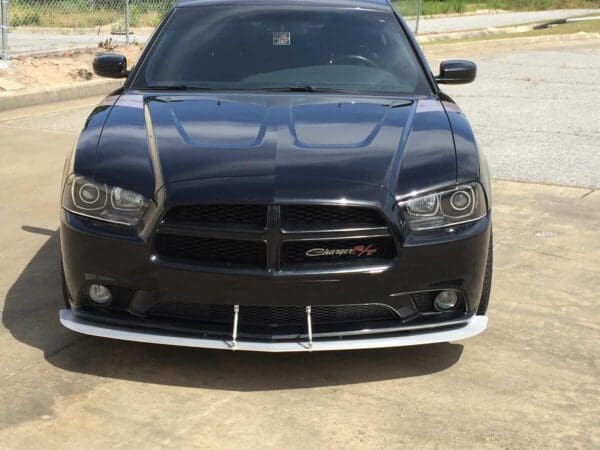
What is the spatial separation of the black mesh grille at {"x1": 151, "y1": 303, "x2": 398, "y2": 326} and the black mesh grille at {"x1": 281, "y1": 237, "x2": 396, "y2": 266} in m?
0.20

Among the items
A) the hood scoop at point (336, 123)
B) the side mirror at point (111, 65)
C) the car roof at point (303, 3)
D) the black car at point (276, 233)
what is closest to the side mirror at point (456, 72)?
the car roof at point (303, 3)

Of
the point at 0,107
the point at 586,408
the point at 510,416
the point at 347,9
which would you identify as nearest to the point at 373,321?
the point at 510,416

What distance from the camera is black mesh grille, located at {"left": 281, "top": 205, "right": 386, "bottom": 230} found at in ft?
12.3

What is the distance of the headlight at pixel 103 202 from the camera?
3.85 metres

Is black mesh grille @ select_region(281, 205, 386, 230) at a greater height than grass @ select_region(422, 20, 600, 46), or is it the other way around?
black mesh grille @ select_region(281, 205, 386, 230)

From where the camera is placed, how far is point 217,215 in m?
3.78

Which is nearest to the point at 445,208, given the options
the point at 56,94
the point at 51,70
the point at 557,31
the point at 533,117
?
the point at 533,117

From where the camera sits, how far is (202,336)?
3867mm

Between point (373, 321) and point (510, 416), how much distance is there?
670 millimetres

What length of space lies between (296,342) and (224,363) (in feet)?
1.62

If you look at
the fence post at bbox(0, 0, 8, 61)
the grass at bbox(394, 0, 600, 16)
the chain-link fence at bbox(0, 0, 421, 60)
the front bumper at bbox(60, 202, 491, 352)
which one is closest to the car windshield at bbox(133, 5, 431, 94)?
the front bumper at bbox(60, 202, 491, 352)

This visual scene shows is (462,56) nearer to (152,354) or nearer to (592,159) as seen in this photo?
(592,159)

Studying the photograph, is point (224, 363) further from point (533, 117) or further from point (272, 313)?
point (533, 117)

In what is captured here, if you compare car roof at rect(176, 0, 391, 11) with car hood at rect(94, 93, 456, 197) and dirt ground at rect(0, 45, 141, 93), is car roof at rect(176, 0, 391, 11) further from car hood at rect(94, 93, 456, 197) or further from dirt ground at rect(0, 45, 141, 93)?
dirt ground at rect(0, 45, 141, 93)
